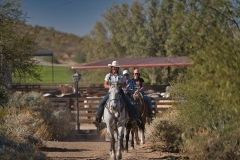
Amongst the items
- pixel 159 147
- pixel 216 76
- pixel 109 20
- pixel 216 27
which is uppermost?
pixel 109 20

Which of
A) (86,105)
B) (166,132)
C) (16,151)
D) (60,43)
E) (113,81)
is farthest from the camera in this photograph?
(60,43)

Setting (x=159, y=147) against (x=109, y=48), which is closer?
(x=159, y=147)

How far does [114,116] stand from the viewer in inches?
594

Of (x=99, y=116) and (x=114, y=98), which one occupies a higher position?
(x=114, y=98)

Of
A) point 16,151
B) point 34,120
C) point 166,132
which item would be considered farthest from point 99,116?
point 16,151

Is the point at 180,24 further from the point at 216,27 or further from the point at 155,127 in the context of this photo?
the point at 155,127

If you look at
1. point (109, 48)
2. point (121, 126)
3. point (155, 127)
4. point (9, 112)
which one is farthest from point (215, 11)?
point (109, 48)

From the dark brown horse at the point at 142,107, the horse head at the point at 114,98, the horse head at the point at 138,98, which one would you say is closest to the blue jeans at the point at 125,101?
the horse head at the point at 114,98

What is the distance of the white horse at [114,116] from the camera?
47.9 ft

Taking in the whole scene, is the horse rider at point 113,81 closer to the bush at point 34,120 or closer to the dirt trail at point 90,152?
the dirt trail at point 90,152

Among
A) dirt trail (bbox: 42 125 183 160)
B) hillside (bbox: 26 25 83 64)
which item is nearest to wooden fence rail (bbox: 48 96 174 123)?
dirt trail (bbox: 42 125 183 160)

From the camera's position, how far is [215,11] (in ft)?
31.3

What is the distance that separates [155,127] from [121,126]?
2.33 metres

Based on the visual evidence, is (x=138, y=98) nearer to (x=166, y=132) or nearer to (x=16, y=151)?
(x=166, y=132)
